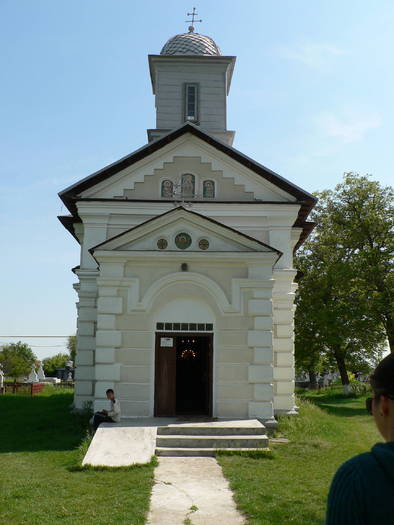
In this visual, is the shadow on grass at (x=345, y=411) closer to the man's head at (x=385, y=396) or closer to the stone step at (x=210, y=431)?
the stone step at (x=210, y=431)

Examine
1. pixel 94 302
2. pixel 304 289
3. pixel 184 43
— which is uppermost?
pixel 184 43

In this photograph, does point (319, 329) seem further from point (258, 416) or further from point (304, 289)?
point (258, 416)

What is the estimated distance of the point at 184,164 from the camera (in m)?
19.5

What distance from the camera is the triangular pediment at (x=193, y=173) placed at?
63.4ft

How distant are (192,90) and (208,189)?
7.78 metres

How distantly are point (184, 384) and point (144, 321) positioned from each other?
923 centimetres

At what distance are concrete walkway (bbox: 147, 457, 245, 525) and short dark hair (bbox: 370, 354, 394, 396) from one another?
19.2 ft

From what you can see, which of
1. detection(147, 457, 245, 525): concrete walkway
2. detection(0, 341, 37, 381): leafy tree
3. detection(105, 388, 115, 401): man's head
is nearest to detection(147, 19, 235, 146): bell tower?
detection(105, 388, 115, 401): man's head

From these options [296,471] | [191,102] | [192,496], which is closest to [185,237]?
[296,471]

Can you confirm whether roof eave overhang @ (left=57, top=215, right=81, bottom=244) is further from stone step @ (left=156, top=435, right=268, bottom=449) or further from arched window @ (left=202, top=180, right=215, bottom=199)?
stone step @ (left=156, top=435, right=268, bottom=449)

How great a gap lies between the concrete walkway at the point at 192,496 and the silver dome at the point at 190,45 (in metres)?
20.3

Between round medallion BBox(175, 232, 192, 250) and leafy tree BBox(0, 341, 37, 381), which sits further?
Answer: leafy tree BBox(0, 341, 37, 381)

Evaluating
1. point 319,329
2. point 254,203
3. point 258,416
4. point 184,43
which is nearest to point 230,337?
point 258,416

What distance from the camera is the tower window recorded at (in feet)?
80.8
